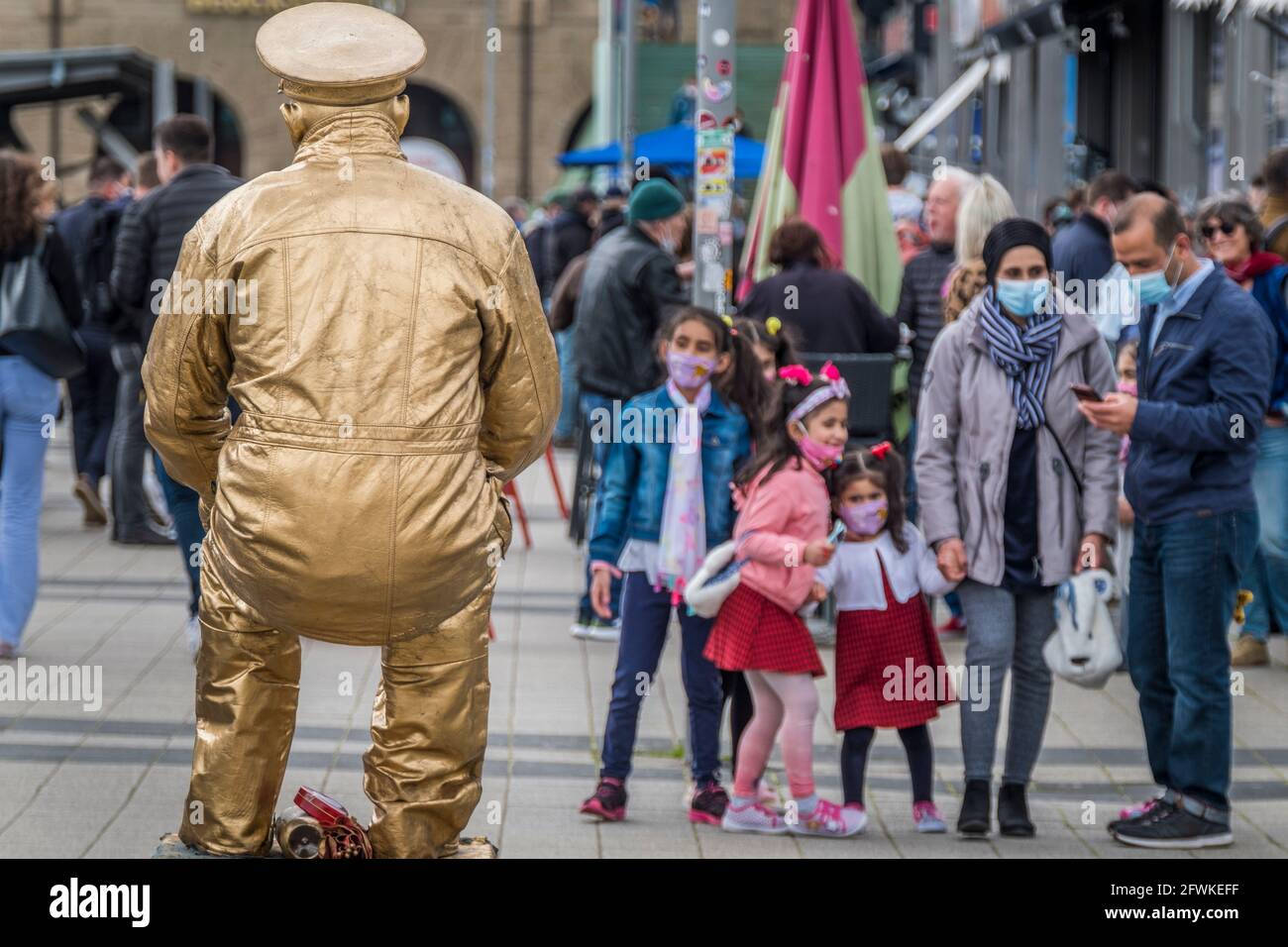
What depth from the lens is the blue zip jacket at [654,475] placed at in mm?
6695

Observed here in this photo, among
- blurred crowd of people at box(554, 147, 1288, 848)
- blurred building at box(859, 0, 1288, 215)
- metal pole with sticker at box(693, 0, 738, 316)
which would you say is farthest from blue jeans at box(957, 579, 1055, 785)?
blurred building at box(859, 0, 1288, 215)

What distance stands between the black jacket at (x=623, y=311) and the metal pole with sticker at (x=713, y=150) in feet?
6.31

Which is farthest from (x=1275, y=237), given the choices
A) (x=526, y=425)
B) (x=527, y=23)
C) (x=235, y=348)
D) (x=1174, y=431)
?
(x=527, y=23)

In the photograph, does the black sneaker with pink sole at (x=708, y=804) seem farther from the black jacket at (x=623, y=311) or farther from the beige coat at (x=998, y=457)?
the black jacket at (x=623, y=311)

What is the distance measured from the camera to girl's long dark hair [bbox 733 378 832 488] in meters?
6.46

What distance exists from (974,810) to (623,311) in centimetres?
419

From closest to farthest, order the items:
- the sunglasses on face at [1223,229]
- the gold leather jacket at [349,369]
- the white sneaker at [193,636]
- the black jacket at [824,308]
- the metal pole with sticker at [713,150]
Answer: the gold leather jacket at [349,369] < the metal pole with sticker at [713,150] < the white sneaker at [193,636] < the sunglasses on face at [1223,229] < the black jacket at [824,308]

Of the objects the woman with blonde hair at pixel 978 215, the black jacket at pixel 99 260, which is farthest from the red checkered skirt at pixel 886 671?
the black jacket at pixel 99 260

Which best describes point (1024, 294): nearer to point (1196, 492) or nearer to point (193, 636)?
point (1196, 492)

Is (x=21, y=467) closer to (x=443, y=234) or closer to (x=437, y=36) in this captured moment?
(x=443, y=234)

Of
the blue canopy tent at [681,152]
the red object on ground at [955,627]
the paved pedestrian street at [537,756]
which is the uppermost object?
the blue canopy tent at [681,152]

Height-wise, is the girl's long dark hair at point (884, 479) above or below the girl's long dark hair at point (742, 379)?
below
